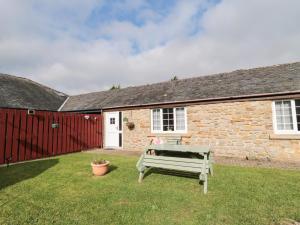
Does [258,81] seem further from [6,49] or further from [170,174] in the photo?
[6,49]

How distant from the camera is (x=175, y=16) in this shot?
10.4m

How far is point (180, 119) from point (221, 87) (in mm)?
3083

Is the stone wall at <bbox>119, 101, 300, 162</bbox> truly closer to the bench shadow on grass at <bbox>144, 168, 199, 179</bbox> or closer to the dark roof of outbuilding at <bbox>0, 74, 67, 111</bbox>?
the bench shadow on grass at <bbox>144, 168, 199, 179</bbox>

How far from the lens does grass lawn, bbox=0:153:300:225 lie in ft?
11.2

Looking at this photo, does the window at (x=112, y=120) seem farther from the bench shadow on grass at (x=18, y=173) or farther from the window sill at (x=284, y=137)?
the window sill at (x=284, y=137)

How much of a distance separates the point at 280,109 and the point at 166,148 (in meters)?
6.20

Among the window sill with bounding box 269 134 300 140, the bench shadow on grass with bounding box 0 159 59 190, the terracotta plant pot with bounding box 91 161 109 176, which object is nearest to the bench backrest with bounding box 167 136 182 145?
the window sill with bounding box 269 134 300 140

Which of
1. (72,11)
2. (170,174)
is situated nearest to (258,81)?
(170,174)

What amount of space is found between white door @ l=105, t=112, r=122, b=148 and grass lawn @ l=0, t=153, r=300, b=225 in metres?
6.59

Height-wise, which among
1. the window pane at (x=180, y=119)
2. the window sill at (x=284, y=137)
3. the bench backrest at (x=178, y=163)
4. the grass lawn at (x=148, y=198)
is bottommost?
the grass lawn at (x=148, y=198)

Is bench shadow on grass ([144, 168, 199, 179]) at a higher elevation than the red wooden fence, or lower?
lower

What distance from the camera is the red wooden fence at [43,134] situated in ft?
27.9

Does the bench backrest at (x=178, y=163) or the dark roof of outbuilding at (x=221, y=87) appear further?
the dark roof of outbuilding at (x=221, y=87)

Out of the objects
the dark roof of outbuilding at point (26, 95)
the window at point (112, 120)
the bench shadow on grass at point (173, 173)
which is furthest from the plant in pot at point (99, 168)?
the dark roof of outbuilding at point (26, 95)
